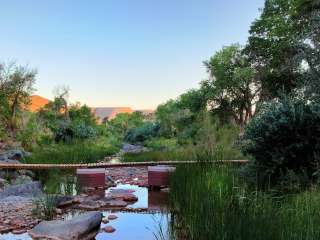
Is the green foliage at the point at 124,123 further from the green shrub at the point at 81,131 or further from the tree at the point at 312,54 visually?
the tree at the point at 312,54

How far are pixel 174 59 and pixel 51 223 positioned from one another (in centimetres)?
968

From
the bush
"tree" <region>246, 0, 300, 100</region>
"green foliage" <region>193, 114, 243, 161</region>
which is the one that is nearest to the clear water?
"green foliage" <region>193, 114, 243, 161</region>

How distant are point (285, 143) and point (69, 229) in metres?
2.94

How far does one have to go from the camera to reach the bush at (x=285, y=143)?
5250mm

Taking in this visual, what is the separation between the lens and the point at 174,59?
13.5 meters

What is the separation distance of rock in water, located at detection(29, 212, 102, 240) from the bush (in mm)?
2129

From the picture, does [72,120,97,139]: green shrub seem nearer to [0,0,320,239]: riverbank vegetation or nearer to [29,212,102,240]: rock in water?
[0,0,320,239]: riverbank vegetation

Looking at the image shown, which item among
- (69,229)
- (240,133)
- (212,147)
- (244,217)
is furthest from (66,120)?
(244,217)

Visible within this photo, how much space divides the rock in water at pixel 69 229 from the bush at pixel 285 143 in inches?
83.8

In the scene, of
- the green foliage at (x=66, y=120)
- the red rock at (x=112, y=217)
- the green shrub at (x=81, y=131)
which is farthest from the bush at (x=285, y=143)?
the green shrub at (x=81, y=131)

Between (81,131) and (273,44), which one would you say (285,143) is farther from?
(273,44)

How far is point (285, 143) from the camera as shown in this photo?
5.39m

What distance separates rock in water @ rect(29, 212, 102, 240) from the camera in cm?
417

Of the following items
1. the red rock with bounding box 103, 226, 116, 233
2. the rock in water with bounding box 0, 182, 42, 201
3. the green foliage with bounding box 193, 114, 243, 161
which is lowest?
the red rock with bounding box 103, 226, 116, 233
